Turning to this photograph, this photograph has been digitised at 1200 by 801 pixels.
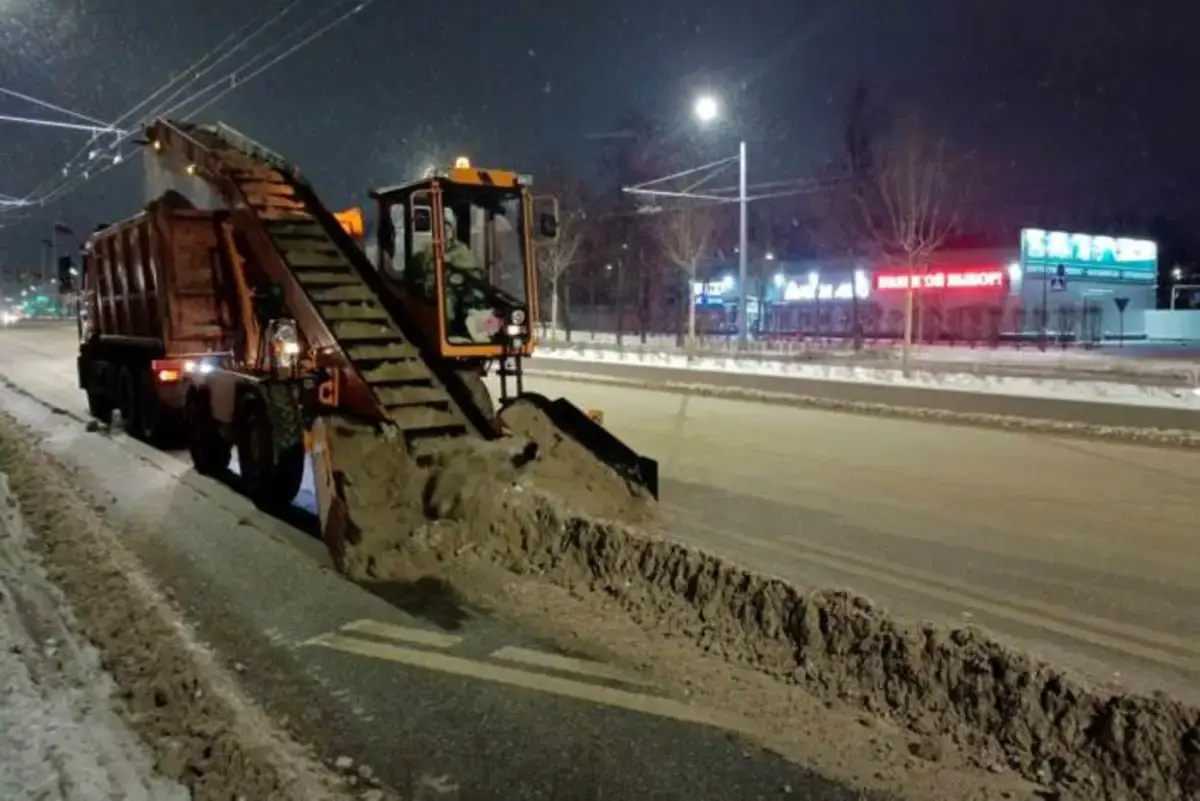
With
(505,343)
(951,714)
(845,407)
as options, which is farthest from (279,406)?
(845,407)

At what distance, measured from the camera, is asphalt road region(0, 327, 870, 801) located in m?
4.48

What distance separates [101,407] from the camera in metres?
17.3

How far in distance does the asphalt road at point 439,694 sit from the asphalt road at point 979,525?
2.26 meters

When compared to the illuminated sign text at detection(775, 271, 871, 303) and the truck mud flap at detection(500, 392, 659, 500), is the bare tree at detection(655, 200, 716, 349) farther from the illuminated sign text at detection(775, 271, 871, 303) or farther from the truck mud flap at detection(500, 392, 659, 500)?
the truck mud flap at detection(500, 392, 659, 500)

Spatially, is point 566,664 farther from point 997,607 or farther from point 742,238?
point 742,238

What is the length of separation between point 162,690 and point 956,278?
52857mm

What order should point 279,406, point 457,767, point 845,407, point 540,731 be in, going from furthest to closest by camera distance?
point 845,407, point 279,406, point 540,731, point 457,767

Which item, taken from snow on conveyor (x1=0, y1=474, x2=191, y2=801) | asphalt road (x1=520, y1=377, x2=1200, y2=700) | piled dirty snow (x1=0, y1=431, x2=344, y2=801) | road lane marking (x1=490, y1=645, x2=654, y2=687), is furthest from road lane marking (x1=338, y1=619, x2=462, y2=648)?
asphalt road (x1=520, y1=377, x2=1200, y2=700)

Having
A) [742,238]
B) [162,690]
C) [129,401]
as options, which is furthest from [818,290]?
[162,690]

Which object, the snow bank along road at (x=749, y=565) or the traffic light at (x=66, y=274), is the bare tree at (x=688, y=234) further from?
the snow bank along road at (x=749, y=565)

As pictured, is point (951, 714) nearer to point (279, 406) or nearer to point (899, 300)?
point (279, 406)

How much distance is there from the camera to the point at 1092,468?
1270cm

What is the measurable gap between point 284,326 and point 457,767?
21.8ft

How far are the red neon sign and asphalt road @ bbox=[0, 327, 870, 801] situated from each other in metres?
48.0
